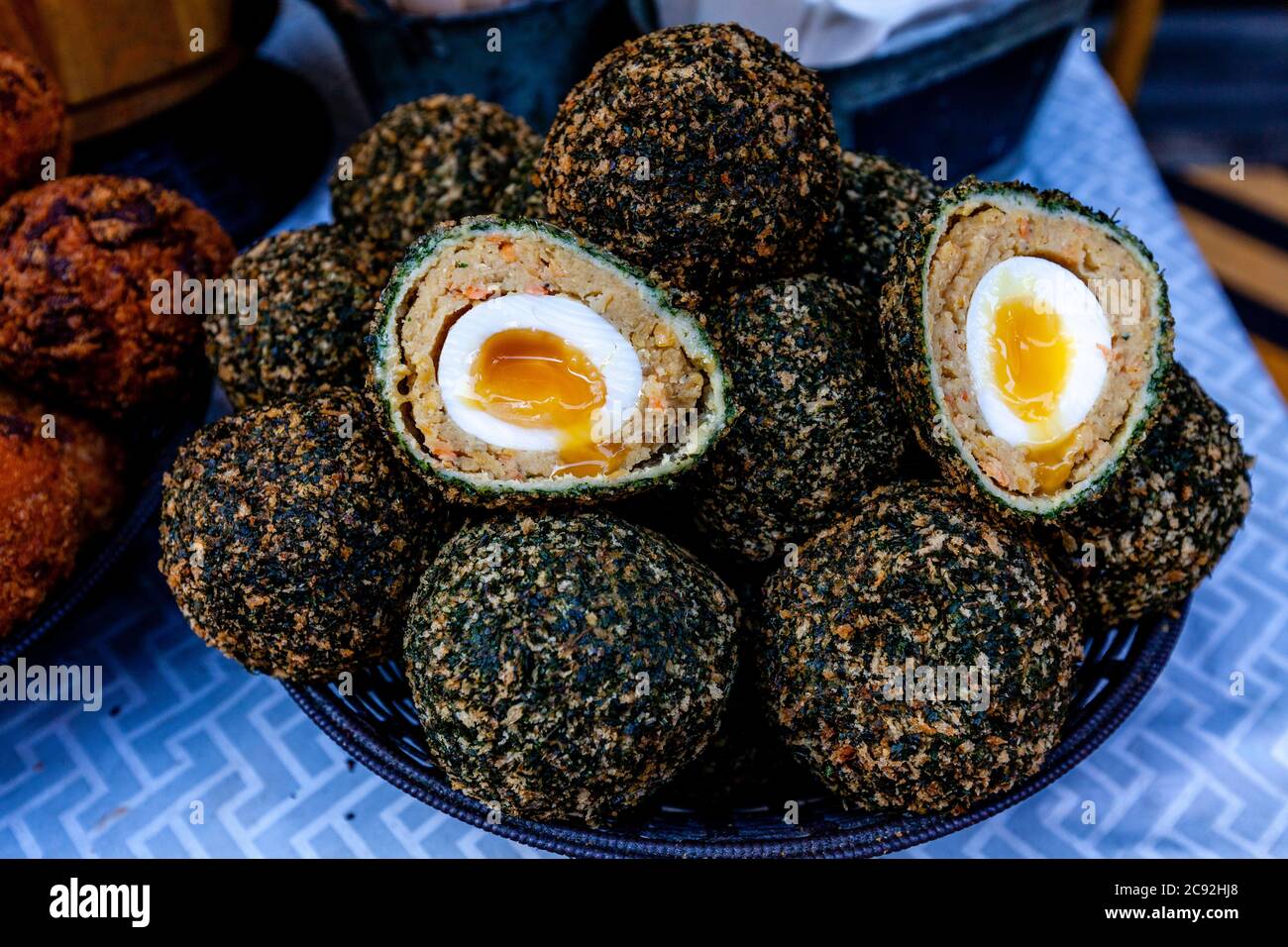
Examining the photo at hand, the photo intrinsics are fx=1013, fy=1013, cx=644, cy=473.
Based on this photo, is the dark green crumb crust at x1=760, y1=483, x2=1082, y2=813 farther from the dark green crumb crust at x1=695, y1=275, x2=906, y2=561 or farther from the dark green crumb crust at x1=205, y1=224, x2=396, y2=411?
A: the dark green crumb crust at x1=205, y1=224, x2=396, y2=411

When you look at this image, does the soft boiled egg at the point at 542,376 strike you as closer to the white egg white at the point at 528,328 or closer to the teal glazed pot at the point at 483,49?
the white egg white at the point at 528,328

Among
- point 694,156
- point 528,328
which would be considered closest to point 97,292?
point 528,328

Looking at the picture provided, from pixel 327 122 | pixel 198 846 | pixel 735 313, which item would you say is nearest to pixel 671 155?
pixel 735 313

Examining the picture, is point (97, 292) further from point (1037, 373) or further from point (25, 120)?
point (1037, 373)

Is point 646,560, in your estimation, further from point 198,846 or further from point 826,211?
point 198,846

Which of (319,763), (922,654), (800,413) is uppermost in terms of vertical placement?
(800,413)

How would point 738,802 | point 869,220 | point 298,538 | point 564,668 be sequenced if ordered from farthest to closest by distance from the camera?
1. point 869,220
2. point 738,802
3. point 298,538
4. point 564,668
